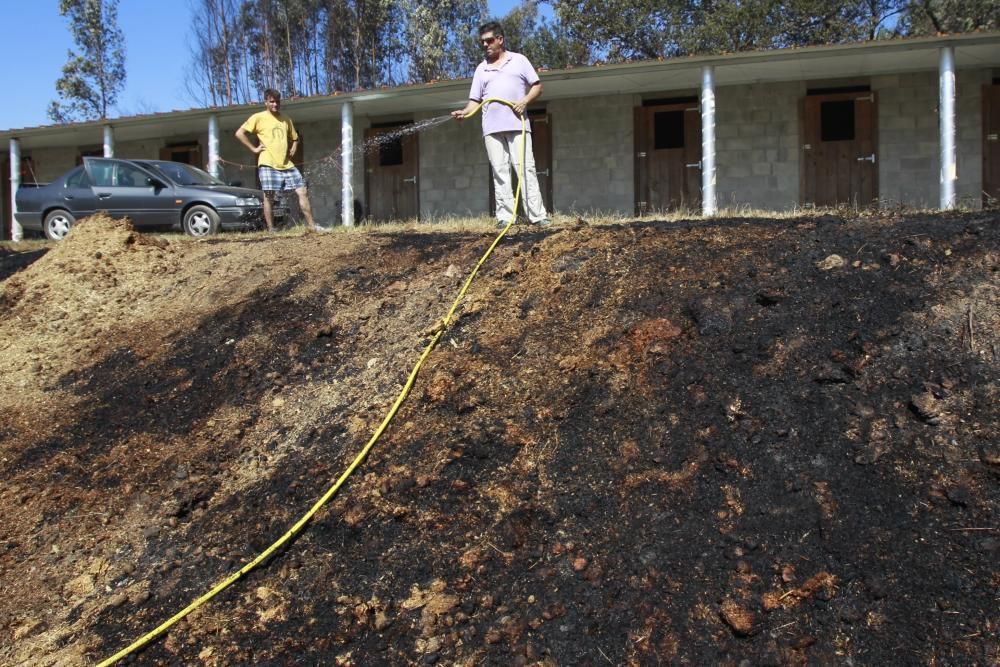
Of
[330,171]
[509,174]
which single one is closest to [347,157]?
[330,171]

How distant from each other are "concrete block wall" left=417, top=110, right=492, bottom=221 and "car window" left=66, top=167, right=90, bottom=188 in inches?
211

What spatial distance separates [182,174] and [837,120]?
974 cm

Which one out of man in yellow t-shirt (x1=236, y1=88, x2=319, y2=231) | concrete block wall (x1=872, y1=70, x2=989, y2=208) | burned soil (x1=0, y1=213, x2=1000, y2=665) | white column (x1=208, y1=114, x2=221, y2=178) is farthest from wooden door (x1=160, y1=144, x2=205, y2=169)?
concrete block wall (x1=872, y1=70, x2=989, y2=208)

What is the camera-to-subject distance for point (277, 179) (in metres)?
10.0

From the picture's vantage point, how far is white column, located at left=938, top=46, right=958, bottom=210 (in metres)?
11.3

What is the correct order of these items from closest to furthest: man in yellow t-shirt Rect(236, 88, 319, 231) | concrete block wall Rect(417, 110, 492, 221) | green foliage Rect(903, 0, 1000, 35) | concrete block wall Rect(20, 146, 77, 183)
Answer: man in yellow t-shirt Rect(236, 88, 319, 231) → concrete block wall Rect(417, 110, 492, 221) → concrete block wall Rect(20, 146, 77, 183) → green foliage Rect(903, 0, 1000, 35)

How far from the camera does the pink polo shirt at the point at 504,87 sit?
775 cm

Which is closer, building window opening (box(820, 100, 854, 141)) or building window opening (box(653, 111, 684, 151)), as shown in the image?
building window opening (box(820, 100, 854, 141))

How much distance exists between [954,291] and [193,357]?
4798 mm

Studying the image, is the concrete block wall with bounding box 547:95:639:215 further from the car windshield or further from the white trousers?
the white trousers

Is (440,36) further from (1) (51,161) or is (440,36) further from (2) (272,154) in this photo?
(2) (272,154)

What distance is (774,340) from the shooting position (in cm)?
470

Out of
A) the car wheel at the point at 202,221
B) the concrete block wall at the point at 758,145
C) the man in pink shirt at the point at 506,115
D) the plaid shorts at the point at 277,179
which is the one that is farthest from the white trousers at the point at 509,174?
the concrete block wall at the point at 758,145

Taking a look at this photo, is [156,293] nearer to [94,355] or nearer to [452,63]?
[94,355]
